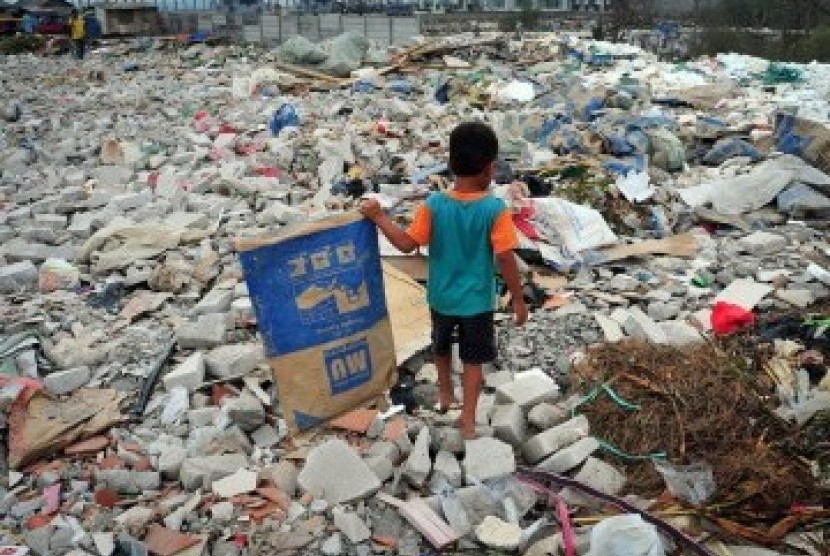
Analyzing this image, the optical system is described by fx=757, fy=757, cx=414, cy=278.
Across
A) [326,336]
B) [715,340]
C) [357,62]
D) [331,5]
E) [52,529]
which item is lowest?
[52,529]

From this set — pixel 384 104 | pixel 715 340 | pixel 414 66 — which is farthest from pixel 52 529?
pixel 414 66

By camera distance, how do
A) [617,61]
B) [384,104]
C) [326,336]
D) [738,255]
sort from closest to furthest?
[326,336] → [738,255] → [384,104] → [617,61]

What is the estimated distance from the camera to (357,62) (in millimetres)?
13344

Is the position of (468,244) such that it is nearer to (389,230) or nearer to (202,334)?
(389,230)

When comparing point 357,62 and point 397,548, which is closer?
point 397,548

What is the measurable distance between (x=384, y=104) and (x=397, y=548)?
7970 mm

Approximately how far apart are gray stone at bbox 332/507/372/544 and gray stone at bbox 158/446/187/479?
746 millimetres

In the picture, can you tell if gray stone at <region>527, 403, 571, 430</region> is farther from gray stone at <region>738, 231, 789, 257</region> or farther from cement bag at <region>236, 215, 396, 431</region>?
gray stone at <region>738, 231, 789, 257</region>

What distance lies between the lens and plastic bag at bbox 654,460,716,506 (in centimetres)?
267

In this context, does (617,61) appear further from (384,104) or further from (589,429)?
(589,429)

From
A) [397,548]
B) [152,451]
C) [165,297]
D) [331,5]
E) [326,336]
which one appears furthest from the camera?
[331,5]

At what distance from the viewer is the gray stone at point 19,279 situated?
16.1 feet

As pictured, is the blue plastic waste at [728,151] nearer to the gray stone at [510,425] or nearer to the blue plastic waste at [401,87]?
the gray stone at [510,425]

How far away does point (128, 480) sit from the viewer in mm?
2920
